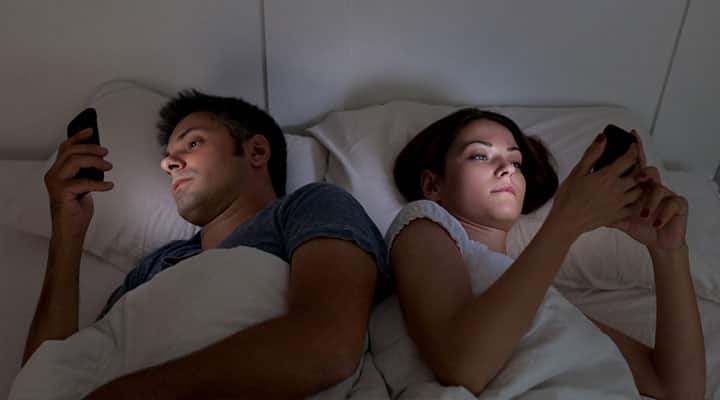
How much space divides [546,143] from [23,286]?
3.79ft

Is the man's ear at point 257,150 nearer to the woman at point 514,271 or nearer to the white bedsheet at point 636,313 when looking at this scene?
the woman at point 514,271

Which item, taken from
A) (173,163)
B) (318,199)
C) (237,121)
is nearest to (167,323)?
(318,199)

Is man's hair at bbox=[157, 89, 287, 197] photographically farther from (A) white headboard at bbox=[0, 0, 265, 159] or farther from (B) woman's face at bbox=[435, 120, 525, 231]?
(B) woman's face at bbox=[435, 120, 525, 231]

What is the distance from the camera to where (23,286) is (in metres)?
1.19

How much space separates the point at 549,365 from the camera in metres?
0.82

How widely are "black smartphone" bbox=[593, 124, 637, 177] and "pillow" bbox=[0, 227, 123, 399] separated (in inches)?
37.1

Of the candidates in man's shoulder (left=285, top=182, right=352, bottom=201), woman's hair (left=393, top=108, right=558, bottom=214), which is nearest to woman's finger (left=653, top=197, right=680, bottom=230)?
woman's hair (left=393, top=108, right=558, bottom=214)

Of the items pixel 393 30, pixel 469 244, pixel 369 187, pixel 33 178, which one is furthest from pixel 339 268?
pixel 33 178

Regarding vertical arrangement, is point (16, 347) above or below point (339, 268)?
below

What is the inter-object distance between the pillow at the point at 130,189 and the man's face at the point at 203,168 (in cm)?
14

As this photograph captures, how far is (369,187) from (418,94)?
34 cm

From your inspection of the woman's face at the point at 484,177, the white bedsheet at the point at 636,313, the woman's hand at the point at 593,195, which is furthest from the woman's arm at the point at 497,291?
the white bedsheet at the point at 636,313

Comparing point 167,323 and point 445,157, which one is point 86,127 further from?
point 445,157

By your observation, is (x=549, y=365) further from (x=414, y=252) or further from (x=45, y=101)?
(x=45, y=101)
